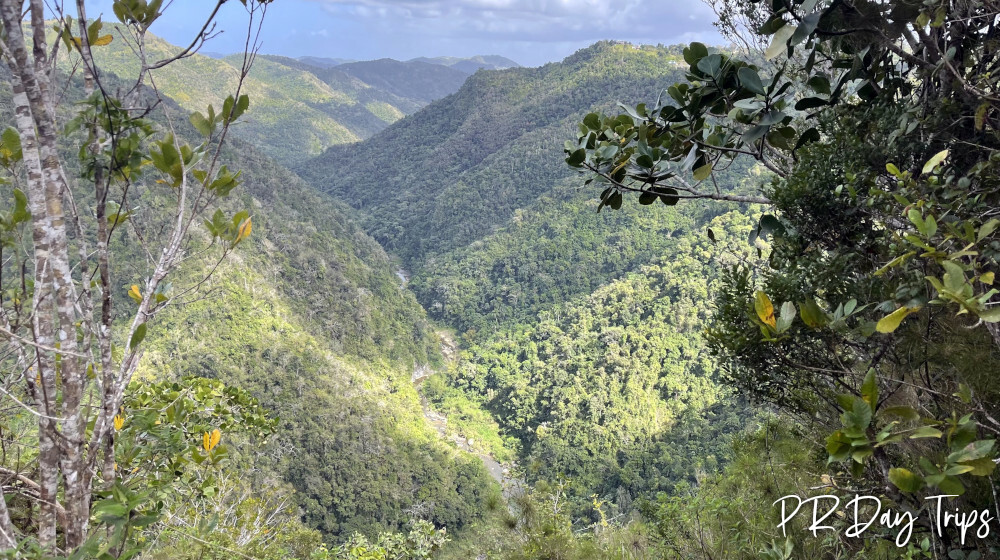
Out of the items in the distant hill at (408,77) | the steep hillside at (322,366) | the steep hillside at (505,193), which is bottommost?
the steep hillside at (322,366)

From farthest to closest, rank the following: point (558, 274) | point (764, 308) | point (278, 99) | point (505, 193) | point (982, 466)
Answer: point (278, 99) → point (505, 193) → point (558, 274) → point (764, 308) → point (982, 466)

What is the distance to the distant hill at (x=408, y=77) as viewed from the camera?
6181 inches

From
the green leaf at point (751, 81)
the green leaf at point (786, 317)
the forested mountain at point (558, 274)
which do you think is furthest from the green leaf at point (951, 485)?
the forested mountain at point (558, 274)

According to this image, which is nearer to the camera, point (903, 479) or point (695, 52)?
point (903, 479)

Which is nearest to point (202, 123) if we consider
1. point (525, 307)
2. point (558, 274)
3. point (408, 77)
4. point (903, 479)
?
point (903, 479)

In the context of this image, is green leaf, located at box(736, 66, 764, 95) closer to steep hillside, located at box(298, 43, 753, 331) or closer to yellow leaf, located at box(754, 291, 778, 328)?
yellow leaf, located at box(754, 291, 778, 328)

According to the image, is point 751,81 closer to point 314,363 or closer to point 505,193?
point 314,363

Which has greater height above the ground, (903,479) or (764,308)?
(764,308)

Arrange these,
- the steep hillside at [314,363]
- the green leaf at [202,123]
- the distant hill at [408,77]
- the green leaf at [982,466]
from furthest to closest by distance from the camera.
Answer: the distant hill at [408,77] < the steep hillside at [314,363] < the green leaf at [202,123] < the green leaf at [982,466]

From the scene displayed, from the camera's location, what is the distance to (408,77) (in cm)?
16900

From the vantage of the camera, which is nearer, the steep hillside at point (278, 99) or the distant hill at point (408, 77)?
the steep hillside at point (278, 99)

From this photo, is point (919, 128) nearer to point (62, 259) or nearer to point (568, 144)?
point (568, 144)

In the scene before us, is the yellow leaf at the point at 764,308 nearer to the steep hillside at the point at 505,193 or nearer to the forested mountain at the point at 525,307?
the forested mountain at the point at 525,307

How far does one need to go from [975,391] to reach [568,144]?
3.64 feet
